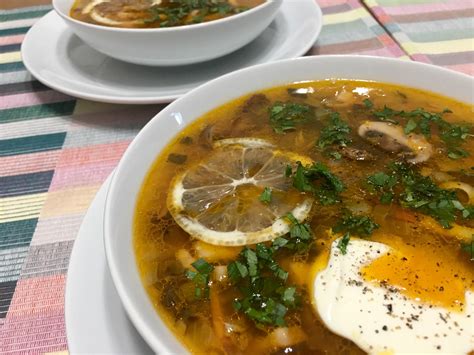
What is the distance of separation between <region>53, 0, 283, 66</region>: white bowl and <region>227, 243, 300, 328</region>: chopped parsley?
1.23 meters

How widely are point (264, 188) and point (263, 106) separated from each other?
503 millimetres

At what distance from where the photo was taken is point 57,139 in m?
2.23

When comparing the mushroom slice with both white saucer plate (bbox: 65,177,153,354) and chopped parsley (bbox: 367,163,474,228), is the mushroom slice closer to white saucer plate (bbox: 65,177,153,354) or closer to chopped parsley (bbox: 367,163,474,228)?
chopped parsley (bbox: 367,163,474,228)

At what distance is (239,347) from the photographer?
3.90 feet

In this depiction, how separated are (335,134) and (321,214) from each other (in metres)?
0.41

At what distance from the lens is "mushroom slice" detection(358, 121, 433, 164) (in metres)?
1.69

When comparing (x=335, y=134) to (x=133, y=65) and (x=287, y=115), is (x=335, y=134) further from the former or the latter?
(x=133, y=65)

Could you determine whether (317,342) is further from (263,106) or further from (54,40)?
(54,40)

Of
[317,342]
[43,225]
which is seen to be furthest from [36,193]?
[317,342]

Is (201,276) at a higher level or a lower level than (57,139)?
higher

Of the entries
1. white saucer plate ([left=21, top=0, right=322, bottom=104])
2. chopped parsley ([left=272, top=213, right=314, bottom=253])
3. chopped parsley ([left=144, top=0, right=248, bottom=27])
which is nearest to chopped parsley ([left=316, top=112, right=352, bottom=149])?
chopped parsley ([left=272, top=213, right=314, bottom=253])

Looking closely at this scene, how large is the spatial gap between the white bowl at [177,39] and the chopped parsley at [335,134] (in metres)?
0.77

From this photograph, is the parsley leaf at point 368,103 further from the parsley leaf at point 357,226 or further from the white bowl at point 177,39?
the white bowl at point 177,39

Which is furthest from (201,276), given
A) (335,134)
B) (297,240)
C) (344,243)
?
(335,134)
